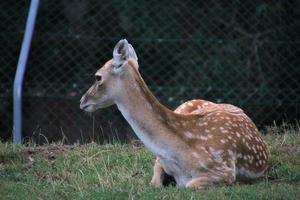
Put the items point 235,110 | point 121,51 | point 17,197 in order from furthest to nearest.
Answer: point 235,110, point 121,51, point 17,197

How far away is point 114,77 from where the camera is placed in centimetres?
928

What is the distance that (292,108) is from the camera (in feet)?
43.6

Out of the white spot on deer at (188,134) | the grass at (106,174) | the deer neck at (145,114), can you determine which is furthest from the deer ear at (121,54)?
the grass at (106,174)

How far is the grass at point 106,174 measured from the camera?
842 centimetres

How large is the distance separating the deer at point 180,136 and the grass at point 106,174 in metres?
0.18

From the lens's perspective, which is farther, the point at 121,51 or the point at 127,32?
the point at 127,32

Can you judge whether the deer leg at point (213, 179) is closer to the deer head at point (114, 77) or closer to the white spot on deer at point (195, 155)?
the white spot on deer at point (195, 155)

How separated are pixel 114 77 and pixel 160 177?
917 millimetres

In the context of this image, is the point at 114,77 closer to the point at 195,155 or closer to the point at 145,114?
the point at 145,114

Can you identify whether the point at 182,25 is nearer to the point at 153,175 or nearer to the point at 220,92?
the point at 220,92

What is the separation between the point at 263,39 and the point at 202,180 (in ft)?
17.4

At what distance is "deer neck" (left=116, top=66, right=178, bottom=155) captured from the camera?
29.7 ft

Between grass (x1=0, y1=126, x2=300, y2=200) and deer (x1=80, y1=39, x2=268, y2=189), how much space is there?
18cm

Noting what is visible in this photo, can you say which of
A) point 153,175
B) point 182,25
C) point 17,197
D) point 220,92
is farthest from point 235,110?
point 182,25
